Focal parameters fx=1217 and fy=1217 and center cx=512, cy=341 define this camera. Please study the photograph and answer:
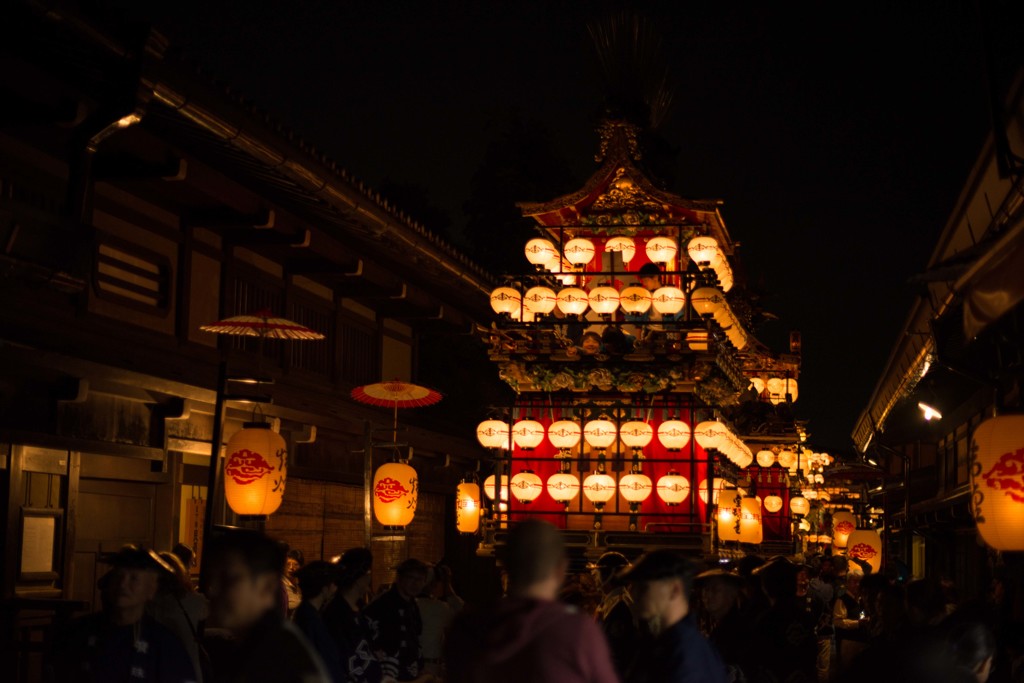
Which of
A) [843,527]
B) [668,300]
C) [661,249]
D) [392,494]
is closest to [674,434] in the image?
[668,300]

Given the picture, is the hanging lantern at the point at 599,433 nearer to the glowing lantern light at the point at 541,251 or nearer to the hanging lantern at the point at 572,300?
the hanging lantern at the point at 572,300

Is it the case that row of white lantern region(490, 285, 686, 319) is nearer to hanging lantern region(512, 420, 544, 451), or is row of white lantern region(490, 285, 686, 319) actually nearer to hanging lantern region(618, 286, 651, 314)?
hanging lantern region(618, 286, 651, 314)

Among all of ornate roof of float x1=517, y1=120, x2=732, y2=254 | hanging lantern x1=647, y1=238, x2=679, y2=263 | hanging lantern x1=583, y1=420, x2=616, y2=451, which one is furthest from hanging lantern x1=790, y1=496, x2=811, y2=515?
hanging lantern x1=583, y1=420, x2=616, y2=451

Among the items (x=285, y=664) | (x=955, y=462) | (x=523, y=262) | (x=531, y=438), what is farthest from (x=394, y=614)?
(x=523, y=262)

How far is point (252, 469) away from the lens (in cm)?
1529

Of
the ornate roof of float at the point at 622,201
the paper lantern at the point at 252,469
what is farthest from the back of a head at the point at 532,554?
the ornate roof of float at the point at 622,201

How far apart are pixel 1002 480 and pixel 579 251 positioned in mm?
10855

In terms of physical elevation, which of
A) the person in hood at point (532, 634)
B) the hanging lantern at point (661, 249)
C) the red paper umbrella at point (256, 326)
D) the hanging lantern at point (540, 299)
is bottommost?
the person in hood at point (532, 634)

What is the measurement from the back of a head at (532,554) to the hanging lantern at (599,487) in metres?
14.8

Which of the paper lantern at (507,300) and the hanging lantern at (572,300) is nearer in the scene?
the hanging lantern at (572,300)

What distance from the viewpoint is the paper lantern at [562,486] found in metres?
19.9

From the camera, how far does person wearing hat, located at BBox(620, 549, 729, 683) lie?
5.54 m

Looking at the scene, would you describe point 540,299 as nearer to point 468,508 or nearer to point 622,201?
point 622,201

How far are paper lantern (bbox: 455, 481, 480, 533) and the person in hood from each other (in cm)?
1900
